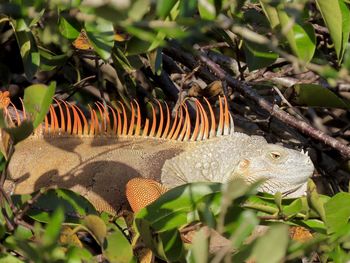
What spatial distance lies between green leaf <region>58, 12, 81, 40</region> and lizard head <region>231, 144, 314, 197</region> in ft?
3.96

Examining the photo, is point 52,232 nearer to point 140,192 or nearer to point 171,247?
point 171,247

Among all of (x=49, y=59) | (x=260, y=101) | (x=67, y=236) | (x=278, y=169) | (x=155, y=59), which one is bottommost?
(x=278, y=169)

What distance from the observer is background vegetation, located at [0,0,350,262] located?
6.90ft

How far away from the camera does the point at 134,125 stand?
4.07 meters

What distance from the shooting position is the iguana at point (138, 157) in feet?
12.4

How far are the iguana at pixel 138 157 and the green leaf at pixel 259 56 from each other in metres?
0.47

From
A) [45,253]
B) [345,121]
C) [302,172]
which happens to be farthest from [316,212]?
[345,121]

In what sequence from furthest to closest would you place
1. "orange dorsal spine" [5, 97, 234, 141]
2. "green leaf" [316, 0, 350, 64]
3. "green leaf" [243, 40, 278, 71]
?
"orange dorsal spine" [5, 97, 234, 141] → "green leaf" [243, 40, 278, 71] → "green leaf" [316, 0, 350, 64]

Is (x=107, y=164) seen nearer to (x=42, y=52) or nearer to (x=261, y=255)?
(x=42, y=52)

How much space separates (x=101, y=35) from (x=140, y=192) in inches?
35.2

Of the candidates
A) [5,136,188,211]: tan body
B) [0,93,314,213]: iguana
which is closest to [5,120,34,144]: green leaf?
[0,93,314,213]: iguana

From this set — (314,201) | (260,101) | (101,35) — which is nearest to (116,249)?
(314,201)

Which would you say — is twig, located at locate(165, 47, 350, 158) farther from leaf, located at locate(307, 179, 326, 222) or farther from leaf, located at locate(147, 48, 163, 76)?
leaf, located at locate(307, 179, 326, 222)

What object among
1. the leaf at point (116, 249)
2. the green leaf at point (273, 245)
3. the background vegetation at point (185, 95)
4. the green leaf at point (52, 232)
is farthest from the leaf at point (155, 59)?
the green leaf at point (273, 245)
